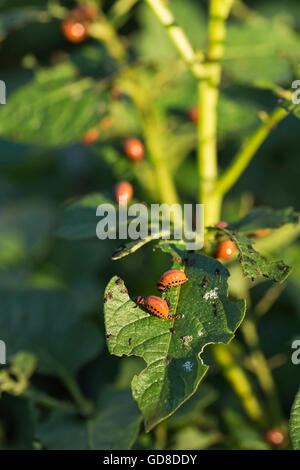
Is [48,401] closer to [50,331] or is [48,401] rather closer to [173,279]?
[50,331]

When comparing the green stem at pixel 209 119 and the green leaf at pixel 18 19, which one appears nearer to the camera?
the green stem at pixel 209 119

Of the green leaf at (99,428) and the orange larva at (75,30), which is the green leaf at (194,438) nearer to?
the green leaf at (99,428)

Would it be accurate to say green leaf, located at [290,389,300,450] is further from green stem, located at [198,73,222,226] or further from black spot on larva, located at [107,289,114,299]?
green stem, located at [198,73,222,226]

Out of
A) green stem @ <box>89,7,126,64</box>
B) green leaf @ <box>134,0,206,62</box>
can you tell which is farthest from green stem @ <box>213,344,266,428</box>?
green leaf @ <box>134,0,206,62</box>

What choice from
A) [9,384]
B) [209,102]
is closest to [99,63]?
[209,102]

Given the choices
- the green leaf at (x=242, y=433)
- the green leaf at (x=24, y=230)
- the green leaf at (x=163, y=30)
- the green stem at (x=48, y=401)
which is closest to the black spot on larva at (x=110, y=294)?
the green stem at (x=48, y=401)

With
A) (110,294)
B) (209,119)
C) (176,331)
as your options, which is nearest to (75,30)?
(209,119)

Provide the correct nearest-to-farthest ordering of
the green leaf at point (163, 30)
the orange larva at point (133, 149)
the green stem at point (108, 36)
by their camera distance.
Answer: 1. the green stem at point (108, 36)
2. the orange larva at point (133, 149)
3. the green leaf at point (163, 30)
